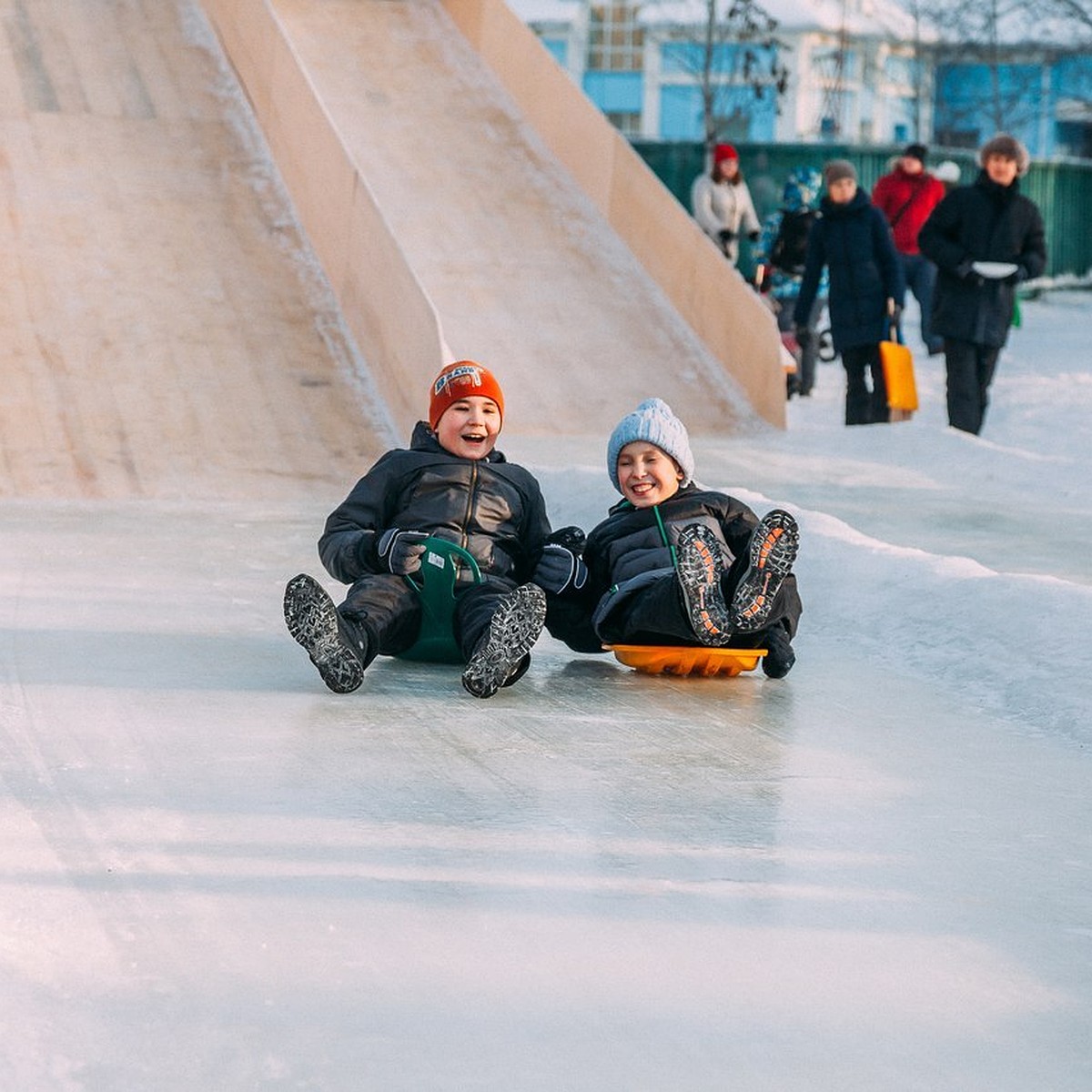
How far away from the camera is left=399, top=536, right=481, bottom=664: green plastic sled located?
483 centimetres

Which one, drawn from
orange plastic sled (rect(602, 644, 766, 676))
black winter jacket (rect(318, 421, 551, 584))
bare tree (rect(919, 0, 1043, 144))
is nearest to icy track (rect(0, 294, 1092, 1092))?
orange plastic sled (rect(602, 644, 766, 676))

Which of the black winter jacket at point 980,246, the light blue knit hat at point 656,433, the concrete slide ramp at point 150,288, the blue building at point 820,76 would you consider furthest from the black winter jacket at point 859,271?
the blue building at point 820,76

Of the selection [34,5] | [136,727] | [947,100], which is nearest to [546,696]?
[136,727]

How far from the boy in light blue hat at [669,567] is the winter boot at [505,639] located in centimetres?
40

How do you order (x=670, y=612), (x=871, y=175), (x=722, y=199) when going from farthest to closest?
(x=871, y=175) < (x=722, y=199) < (x=670, y=612)

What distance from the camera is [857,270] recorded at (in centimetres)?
1030

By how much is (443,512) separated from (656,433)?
590mm

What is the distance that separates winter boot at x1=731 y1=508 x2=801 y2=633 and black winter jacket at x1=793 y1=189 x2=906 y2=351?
19.3 ft

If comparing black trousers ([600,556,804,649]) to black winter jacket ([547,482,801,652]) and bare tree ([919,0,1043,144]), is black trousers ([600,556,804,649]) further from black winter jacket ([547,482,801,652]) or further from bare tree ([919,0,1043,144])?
bare tree ([919,0,1043,144])

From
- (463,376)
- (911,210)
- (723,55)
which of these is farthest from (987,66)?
(463,376)

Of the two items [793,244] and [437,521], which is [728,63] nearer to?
[793,244]

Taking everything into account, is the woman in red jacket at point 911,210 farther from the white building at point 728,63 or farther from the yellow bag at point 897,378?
the white building at point 728,63

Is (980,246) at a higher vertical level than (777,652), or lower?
higher

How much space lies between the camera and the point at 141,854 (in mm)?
3090
